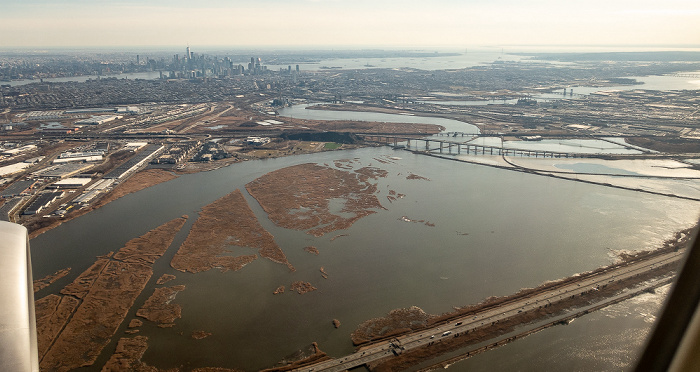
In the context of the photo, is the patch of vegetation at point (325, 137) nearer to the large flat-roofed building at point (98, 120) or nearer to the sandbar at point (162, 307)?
the large flat-roofed building at point (98, 120)

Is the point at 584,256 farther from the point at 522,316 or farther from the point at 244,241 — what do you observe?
the point at 244,241

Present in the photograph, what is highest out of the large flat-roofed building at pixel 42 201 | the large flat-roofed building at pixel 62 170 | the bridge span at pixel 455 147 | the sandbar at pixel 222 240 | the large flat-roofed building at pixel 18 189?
the bridge span at pixel 455 147

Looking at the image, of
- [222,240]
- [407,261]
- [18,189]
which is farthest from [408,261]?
A: [18,189]

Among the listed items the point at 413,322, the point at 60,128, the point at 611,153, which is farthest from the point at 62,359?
the point at 60,128

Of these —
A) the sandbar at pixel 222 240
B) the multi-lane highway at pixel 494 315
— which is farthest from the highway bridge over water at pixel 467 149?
the sandbar at pixel 222 240

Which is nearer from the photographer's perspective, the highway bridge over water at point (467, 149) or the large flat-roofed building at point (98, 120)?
the highway bridge over water at point (467, 149)

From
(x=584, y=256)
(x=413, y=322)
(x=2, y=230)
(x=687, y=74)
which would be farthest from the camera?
(x=687, y=74)
